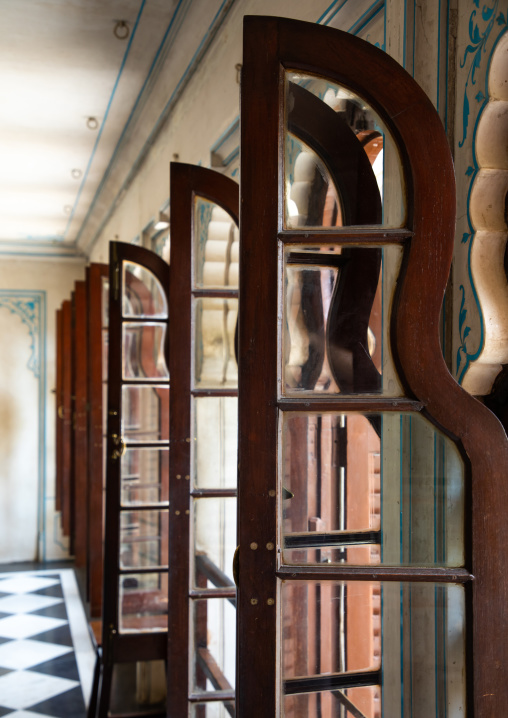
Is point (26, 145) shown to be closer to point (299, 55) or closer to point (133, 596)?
point (133, 596)

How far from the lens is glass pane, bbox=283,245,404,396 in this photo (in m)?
1.32

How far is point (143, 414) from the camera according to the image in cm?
317

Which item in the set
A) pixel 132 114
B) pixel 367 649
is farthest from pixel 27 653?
pixel 367 649

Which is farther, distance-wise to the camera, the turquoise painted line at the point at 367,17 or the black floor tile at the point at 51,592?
the black floor tile at the point at 51,592

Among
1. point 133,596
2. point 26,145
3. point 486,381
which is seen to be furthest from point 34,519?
point 486,381

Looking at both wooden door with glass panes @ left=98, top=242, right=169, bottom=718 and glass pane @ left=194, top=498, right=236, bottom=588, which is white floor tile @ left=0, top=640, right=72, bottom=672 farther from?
glass pane @ left=194, top=498, right=236, bottom=588

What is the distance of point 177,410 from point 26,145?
9.86 feet

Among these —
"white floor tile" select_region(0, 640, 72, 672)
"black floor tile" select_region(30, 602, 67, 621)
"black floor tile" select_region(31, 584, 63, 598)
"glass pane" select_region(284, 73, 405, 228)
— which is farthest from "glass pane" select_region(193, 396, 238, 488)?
"black floor tile" select_region(31, 584, 63, 598)

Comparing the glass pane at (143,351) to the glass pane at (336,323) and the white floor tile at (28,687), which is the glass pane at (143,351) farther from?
the white floor tile at (28,687)

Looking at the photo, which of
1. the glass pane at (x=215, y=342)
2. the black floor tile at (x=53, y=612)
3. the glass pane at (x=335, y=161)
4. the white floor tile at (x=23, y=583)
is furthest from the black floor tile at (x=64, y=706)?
the glass pane at (x=335, y=161)

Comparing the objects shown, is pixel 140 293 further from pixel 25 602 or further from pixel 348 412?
pixel 25 602

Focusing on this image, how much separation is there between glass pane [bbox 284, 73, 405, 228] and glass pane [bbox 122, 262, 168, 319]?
1.87 m

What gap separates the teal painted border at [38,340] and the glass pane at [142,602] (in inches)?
210

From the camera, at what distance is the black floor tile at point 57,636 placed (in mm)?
5270
